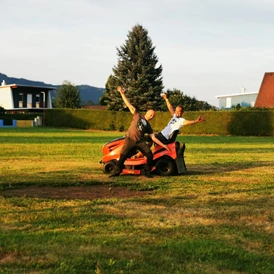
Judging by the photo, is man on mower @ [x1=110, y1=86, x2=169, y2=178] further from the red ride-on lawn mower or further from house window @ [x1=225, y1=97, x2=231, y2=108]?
house window @ [x1=225, y1=97, x2=231, y2=108]

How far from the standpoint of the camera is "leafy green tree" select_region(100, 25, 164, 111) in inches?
2259

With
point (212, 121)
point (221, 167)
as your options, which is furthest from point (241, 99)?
point (221, 167)

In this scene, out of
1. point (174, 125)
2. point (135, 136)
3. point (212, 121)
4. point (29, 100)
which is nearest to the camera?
point (135, 136)

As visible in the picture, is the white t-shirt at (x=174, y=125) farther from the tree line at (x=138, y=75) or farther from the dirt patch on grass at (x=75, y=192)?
the tree line at (x=138, y=75)

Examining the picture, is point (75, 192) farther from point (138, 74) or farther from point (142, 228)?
point (138, 74)

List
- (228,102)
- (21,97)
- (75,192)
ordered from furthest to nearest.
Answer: (228,102), (21,97), (75,192)

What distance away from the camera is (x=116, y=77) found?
60.6m

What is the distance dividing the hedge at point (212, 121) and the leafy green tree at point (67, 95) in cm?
2905

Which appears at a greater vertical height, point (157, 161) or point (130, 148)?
point (130, 148)

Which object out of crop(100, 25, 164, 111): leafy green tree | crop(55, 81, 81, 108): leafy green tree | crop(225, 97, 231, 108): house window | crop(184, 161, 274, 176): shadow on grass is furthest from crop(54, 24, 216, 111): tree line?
crop(184, 161, 274, 176): shadow on grass

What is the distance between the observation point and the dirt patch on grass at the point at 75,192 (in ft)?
25.1

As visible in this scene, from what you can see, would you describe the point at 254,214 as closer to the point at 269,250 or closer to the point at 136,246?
the point at 269,250

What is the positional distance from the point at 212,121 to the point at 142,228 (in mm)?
36116

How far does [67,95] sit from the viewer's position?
80.1 metres
